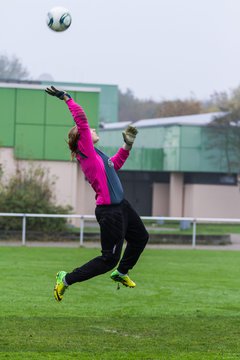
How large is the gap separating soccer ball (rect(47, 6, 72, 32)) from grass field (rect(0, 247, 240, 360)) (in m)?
4.12

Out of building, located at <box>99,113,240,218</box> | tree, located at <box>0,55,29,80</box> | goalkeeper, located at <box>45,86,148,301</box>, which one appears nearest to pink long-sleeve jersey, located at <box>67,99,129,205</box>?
goalkeeper, located at <box>45,86,148,301</box>

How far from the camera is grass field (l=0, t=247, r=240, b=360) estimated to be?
34.3 ft

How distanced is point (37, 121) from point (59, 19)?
2612 centimetres

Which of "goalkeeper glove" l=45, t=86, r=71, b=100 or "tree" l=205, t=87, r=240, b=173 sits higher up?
"tree" l=205, t=87, r=240, b=173

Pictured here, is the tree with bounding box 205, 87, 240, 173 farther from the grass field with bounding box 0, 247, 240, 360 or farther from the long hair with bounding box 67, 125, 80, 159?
the long hair with bounding box 67, 125, 80, 159

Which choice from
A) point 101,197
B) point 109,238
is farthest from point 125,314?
point 101,197

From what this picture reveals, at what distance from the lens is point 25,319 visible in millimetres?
13062

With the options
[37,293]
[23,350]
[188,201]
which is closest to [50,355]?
[23,350]

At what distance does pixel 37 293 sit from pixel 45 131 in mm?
21970

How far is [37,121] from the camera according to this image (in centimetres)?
3788

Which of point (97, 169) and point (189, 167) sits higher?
point (189, 167)

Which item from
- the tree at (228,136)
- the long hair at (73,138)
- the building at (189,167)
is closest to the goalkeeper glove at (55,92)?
the long hair at (73,138)

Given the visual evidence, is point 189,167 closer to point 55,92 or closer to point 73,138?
point 73,138

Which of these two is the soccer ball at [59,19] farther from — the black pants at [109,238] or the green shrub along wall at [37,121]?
the green shrub along wall at [37,121]
